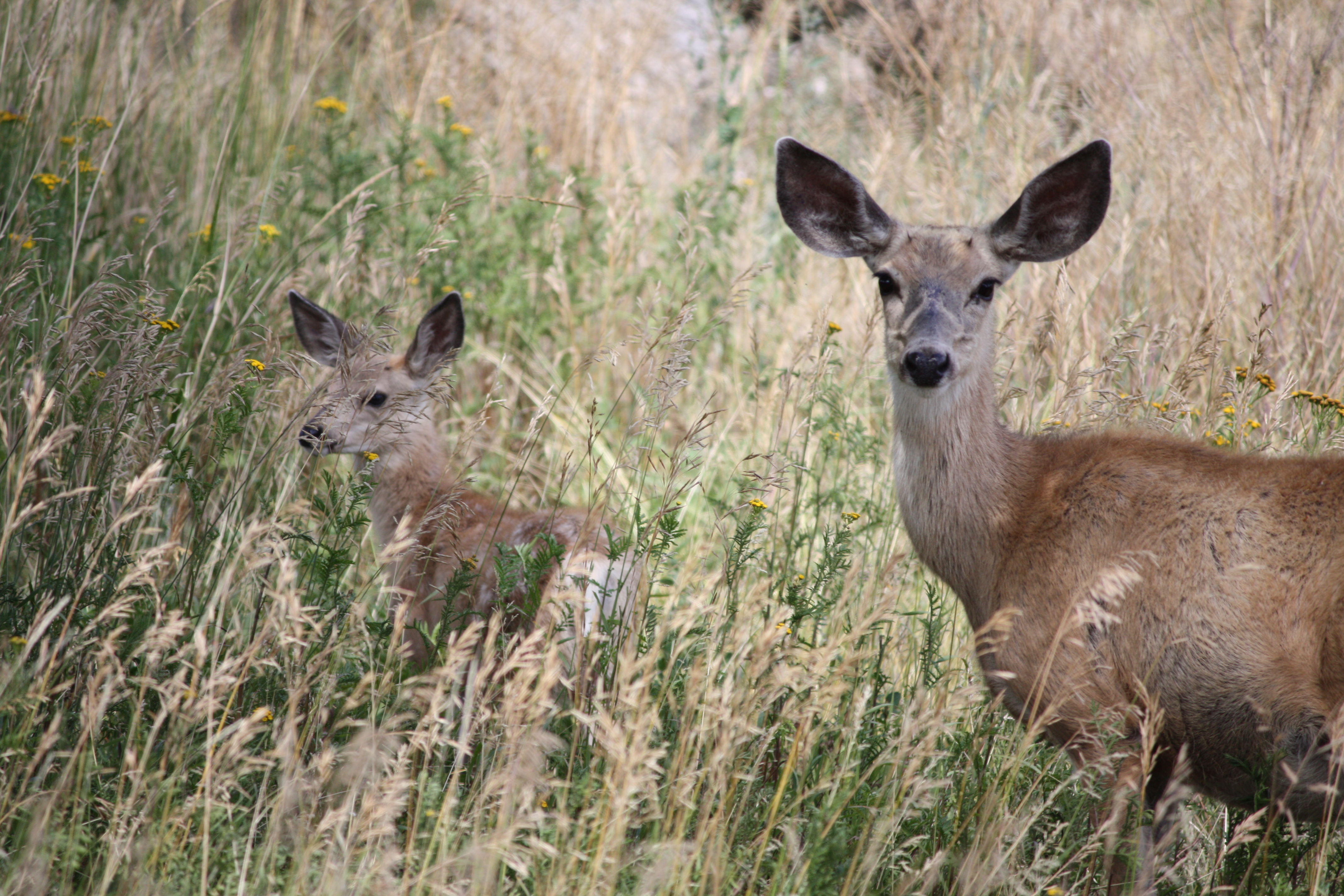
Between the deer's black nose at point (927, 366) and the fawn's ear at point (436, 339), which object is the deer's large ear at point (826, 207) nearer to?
the deer's black nose at point (927, 366)

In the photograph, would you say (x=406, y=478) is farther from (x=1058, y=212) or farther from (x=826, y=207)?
(x=1058, y=212)

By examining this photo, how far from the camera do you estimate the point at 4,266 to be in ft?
13.2

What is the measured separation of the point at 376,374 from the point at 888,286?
2110 millimetres

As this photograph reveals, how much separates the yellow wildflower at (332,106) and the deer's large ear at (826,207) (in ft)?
11.3

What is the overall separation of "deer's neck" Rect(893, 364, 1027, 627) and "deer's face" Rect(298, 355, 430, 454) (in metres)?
1.51

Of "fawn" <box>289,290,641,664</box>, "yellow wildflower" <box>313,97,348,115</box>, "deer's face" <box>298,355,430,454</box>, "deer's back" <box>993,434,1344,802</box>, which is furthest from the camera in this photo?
"yellow wildflower" <box>313,97,348,115</box>

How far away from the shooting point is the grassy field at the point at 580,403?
2465 mm

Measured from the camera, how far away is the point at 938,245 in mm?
3617

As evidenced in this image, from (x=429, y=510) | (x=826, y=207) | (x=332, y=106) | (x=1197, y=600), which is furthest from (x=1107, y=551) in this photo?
(x=332, y=106)

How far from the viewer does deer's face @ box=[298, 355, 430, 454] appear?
3.99 metres

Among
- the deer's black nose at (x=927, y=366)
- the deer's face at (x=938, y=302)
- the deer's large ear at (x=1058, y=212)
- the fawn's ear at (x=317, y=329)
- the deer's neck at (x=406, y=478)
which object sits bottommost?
the deer's neck at (x=406, y=478)

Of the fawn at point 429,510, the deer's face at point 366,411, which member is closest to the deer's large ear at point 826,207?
the fawn at point 429,510

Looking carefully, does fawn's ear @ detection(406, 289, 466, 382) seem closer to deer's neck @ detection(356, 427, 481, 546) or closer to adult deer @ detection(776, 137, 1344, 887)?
deer's neck @ detection(356, 427, 481, 546)

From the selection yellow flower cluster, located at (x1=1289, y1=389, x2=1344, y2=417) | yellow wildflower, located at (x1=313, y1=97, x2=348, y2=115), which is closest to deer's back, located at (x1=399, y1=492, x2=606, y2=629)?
yellow flower cluster, located at (x1=1289, y1=389, x2=1344, y2=417)
